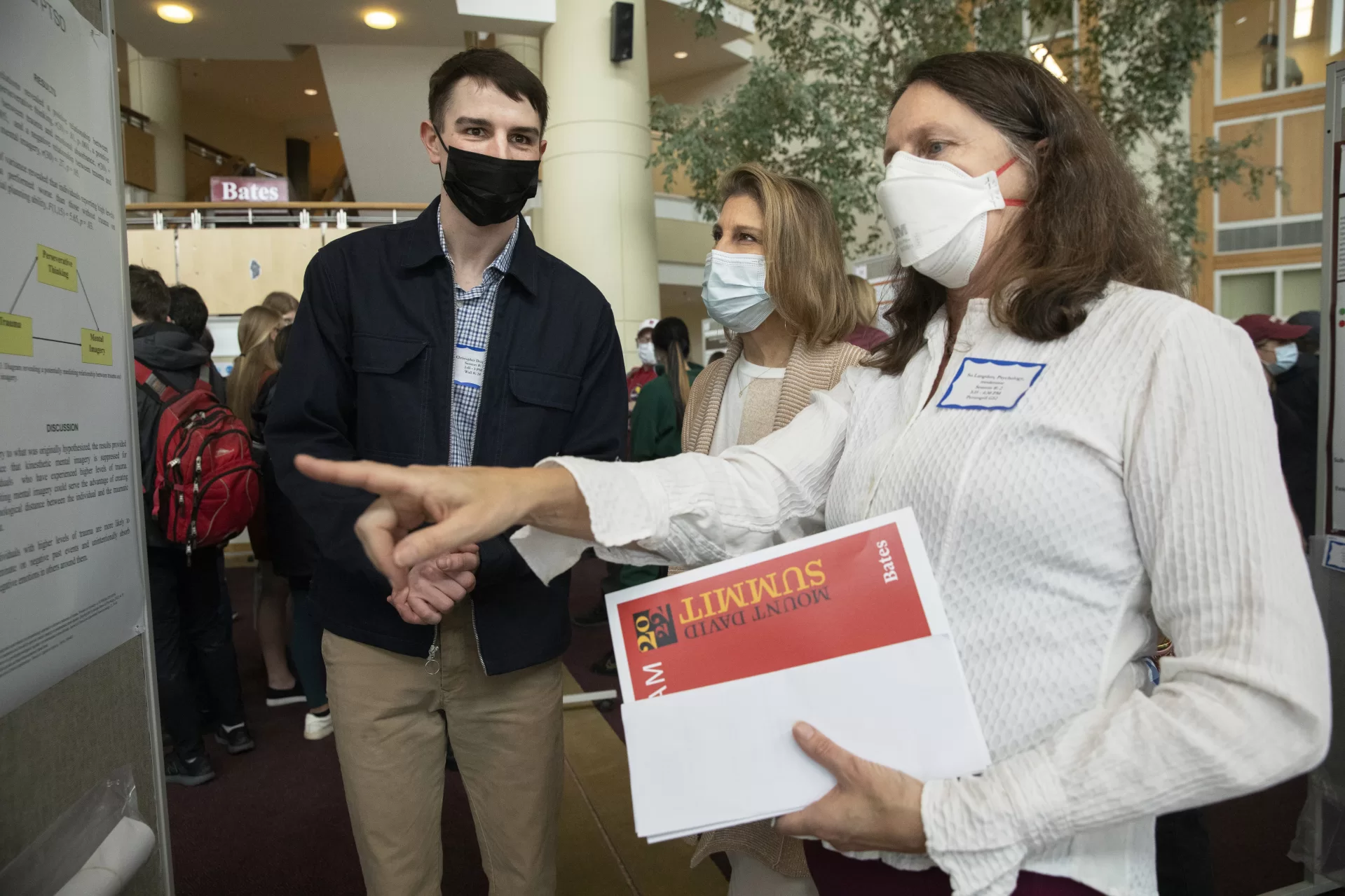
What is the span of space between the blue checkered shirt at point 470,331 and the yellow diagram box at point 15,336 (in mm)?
680

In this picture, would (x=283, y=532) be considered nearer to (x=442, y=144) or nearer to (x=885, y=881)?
(x=442, y=144)

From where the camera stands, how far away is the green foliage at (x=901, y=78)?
6.84m

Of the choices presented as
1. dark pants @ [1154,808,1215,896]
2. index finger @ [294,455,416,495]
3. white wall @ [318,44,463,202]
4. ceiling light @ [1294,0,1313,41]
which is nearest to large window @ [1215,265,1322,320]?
ceiling light @ [1294,0,1313,41]

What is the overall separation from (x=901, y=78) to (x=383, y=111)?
20.9 feet

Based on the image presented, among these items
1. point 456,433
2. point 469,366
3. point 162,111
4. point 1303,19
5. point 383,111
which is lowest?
point 456,433

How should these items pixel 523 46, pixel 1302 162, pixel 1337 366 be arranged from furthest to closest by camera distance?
pixel 1302 162, pixel 523 46, pixel 1337 366

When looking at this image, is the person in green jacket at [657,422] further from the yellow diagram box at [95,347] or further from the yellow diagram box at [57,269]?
the yellow diagram box at [57,269]

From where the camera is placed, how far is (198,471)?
9.98 ft

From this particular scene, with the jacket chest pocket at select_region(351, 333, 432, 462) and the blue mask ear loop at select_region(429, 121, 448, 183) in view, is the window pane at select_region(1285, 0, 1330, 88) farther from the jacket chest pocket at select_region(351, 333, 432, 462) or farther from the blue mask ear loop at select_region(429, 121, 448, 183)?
the jacket chest pocket at select_region(351, 333, 432, 462)

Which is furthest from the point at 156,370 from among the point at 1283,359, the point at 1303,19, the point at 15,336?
the point at 1303,19

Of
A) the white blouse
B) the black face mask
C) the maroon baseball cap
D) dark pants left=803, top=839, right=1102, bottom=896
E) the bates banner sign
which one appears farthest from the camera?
the bates banner sign

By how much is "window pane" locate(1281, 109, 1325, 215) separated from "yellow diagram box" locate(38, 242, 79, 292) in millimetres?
17477

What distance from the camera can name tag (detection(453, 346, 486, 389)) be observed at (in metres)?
1.71

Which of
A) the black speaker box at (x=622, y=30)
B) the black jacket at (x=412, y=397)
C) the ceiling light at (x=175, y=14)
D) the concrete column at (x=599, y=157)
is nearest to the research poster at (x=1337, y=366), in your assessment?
the black jacket at (x=412, y=397)
